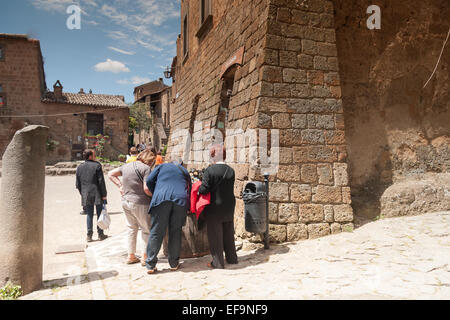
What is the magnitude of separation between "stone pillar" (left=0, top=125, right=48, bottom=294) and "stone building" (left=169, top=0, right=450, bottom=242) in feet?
9.40

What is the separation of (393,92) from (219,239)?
451 cm

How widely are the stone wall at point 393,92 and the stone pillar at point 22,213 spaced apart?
499 centimetres

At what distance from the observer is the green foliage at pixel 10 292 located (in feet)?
9.67

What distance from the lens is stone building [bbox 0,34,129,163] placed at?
23.9 meters

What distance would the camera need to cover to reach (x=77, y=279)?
3525 mm

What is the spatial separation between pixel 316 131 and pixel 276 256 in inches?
83.5

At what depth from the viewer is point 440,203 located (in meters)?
5.18

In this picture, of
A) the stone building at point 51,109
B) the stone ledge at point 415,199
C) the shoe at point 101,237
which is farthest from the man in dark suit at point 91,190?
the stone building at point 51,109

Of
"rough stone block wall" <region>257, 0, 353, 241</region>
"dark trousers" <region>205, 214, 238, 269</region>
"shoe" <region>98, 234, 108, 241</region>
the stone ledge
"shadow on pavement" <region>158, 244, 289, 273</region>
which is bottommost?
"shoe" <region>98, 234, 108, 241</region>

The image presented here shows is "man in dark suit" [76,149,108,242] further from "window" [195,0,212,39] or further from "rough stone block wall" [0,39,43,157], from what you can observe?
"rough stone block wall" [0,39,43,157]

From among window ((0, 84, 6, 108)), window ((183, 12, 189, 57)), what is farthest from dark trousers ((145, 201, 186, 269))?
window ((0, 84, 6, 108))

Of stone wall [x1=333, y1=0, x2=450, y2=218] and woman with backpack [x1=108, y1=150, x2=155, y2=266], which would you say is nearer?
Result: woman with backpack [x1=108, y1=150, x2=155, y2=266]

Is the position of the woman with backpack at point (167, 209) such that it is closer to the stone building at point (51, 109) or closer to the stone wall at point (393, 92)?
the stone wall at point (393, 92)
